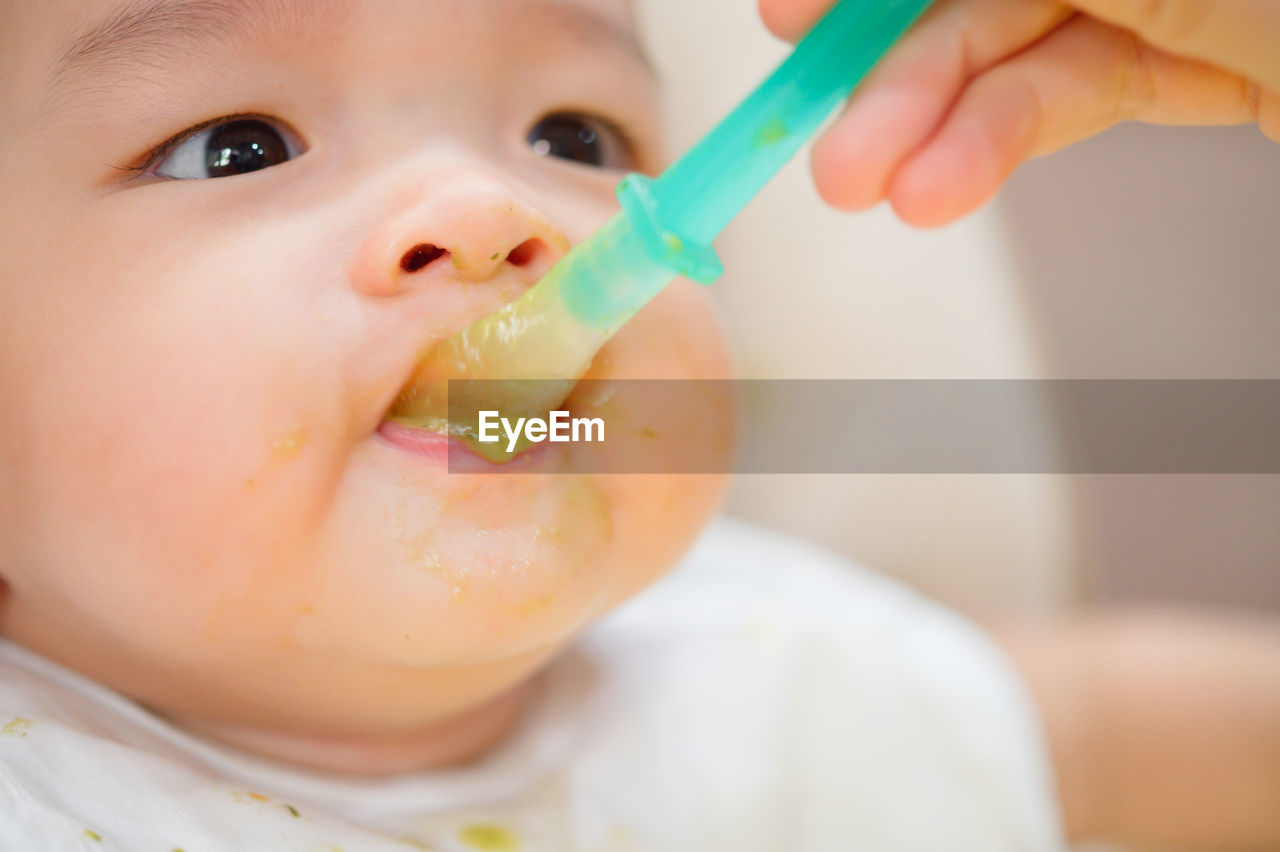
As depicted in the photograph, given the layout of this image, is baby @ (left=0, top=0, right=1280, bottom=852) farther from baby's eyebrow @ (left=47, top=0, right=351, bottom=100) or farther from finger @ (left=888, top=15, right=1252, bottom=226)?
finger @ (left=888, top=15, right=1252, bottom=226)

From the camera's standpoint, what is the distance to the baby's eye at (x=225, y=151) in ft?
1.81

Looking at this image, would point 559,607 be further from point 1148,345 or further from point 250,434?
point 1148,345

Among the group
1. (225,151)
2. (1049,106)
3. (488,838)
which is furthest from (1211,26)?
(488,838)

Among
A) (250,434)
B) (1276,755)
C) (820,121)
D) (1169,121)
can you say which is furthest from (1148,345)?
(250,434)

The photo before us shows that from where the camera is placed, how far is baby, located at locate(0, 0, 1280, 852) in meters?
0.49

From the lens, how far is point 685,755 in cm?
81

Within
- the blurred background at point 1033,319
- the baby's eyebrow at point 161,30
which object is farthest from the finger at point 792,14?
the blurred background at point 1033,319

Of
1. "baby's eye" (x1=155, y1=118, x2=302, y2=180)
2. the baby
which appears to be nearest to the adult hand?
the baby

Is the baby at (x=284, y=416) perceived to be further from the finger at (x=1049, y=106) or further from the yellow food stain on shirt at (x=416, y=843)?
the finger at (x=1049, y=106)

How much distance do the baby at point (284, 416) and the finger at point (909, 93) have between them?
4.9 inches

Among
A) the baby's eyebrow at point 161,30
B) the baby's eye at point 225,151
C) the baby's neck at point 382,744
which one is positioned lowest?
the baby's neck at point 382,744

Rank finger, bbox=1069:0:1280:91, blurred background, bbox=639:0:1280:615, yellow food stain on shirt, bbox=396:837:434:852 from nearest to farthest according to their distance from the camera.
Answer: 1. finger, bbox=1069:0:1280:91
2. yellow food stain on shirt, bbox=396:837:434:852
3. blurred background, bbox=639:0:1280:615

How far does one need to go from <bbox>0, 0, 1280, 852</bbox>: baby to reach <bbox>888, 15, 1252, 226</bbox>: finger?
15 cm

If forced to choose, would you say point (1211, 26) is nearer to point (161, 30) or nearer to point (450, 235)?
point (450, 235)
